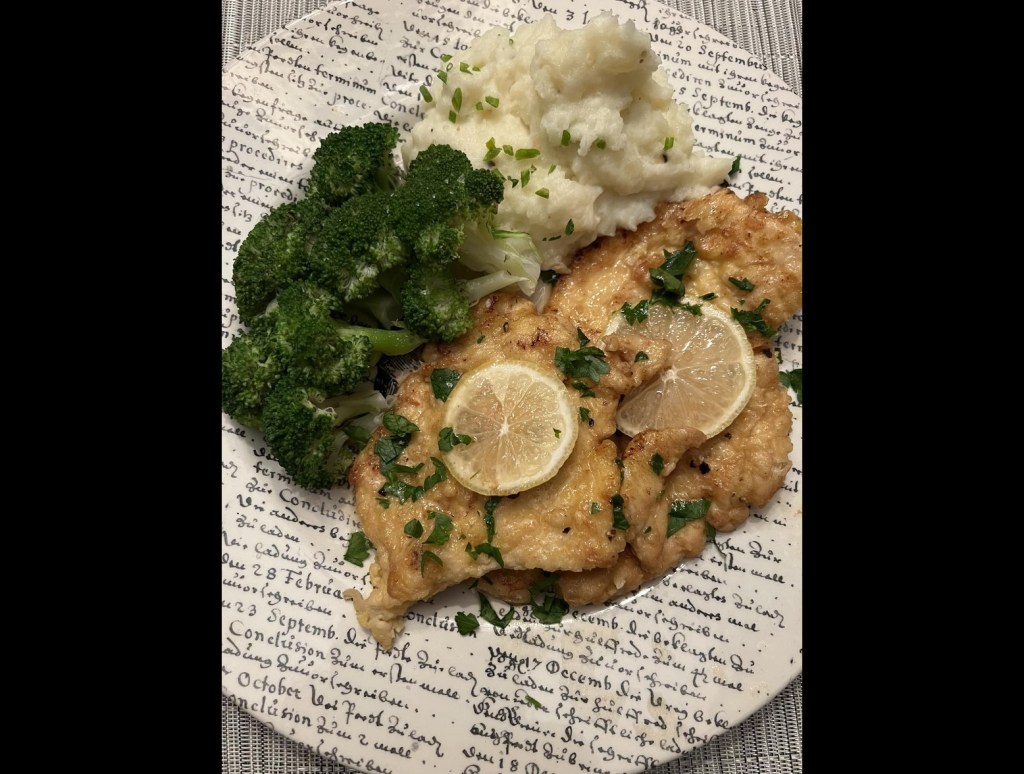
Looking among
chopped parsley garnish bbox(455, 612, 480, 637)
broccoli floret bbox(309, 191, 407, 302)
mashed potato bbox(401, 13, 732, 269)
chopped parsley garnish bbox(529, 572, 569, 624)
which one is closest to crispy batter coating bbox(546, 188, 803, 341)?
mashed potato bbox(401, 13, 732, 269)

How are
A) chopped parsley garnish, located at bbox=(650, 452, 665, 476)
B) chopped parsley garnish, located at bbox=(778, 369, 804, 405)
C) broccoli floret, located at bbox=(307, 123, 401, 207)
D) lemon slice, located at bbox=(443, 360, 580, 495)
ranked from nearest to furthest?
1. lemon slice, located at bbox=(443, 360, 580, 495)
2. chopped parsley garnish, located at bbox=(650, 452, 665, 476)
3. broccoli floret, located at bbox=(307, 123, 401, 207)
4. chopped parsley garnish, located at bbox=(778, 369, 804, 405)

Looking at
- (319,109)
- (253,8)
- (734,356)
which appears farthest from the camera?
(253,8)

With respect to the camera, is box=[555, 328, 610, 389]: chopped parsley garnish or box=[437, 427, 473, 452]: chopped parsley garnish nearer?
box=[437, 427, 473, 452]: chopped parsley garnish

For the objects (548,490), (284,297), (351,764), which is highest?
(284,297)

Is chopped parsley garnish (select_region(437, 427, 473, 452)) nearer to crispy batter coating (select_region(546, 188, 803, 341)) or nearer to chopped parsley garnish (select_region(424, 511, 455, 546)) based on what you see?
chopped parsley garnish (select_region(424, 511, 455, 546))

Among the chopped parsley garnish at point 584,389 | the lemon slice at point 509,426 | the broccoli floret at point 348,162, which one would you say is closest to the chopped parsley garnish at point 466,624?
the lemon slice at point 509,426

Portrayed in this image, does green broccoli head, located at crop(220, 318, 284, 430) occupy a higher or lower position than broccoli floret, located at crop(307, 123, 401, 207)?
lower

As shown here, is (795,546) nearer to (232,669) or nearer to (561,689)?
(561,689)

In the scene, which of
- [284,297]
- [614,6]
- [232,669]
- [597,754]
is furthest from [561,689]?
[614,6]
